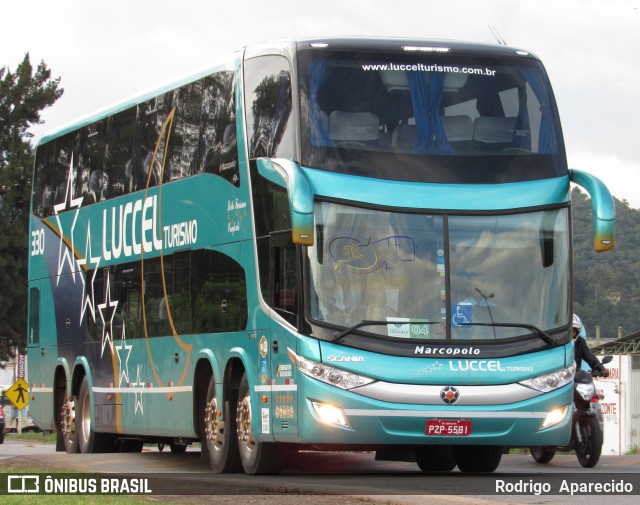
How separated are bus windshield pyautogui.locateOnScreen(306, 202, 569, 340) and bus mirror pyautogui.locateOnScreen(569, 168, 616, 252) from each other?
1.65ft

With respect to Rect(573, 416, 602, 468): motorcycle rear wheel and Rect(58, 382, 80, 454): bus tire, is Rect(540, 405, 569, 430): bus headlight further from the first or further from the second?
Rect(58, 382, 80, 454): bus tire

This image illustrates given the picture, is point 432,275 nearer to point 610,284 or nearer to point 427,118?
point 427,118

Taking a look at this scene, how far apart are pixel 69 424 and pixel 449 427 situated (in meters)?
9.90

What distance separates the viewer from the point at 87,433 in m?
23.4

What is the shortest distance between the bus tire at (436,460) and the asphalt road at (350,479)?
226 millimetres

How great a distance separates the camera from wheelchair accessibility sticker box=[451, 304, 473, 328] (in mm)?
15656

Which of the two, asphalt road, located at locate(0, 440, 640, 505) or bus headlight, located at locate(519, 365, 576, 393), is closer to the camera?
asphalt road, located at locate(0, 440, 640, 505)

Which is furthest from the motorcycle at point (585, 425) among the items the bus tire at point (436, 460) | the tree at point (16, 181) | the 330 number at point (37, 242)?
the tree at point (16, 181)

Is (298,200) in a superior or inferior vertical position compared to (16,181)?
inferior

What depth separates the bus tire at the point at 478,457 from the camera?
59.1 ft

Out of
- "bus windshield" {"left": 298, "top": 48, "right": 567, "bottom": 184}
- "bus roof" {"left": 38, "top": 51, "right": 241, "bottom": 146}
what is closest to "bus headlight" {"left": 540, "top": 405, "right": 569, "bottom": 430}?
"bus windshield" {"left": 298, "top": 48, "right": 567, "bottom": 184}

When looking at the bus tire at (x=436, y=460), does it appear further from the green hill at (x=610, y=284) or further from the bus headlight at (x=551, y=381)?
the green hill at (x=610, y=284)

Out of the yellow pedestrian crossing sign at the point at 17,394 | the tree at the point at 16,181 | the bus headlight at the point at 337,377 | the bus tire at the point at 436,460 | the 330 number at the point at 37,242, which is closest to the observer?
the bus headlight at the point at 337,377

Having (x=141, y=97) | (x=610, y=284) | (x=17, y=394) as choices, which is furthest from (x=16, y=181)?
(x=610, y=284)
